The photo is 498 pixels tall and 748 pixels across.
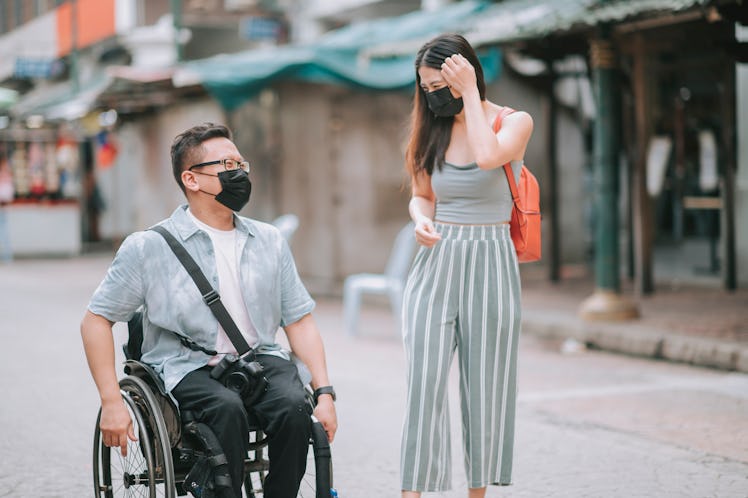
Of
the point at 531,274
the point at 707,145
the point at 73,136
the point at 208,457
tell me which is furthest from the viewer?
the point at 73,136

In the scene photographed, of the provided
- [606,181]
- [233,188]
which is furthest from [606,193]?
[233,188]

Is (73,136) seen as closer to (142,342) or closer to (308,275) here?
(308,275)

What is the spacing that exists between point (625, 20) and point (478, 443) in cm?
671

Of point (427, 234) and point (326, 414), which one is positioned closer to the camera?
point (326, 414)

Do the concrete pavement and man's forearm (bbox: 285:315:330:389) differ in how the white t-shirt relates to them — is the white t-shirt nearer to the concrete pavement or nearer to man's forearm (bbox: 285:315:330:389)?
man's forearm (bbox: 285:315:330:389)

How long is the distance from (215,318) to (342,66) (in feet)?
32.9

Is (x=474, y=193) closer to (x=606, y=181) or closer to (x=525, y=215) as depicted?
(x=525, y=215)

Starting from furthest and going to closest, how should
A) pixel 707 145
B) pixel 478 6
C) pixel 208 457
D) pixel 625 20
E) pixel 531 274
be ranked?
pixel 531 274, pixel 478 6, pixel 707 145, pixel 625 20, pixel 208 457

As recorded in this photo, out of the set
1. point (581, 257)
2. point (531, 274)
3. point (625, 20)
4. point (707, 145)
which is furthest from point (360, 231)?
point (625, 20)

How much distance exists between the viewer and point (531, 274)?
51.4 ft

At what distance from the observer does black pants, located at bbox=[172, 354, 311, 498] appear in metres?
3.74

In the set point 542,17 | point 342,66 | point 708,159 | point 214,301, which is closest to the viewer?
point 214,301

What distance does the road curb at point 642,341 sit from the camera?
28.8ft

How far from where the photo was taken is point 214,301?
3916 millimetres
